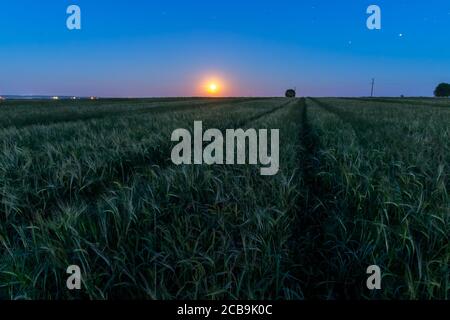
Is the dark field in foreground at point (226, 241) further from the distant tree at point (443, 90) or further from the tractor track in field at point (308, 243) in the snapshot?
the distant tree at point (443, 90)

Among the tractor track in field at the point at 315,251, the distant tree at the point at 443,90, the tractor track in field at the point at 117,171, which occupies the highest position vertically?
the distant tree at the point at 443,90

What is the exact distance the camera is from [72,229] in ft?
7.45

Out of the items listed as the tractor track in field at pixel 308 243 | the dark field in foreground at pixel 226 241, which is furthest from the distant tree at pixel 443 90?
the tractor track in field at pixel 308 243

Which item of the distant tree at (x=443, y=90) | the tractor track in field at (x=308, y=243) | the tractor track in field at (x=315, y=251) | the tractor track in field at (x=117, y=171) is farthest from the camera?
the distant tree at (x=443, y=90)

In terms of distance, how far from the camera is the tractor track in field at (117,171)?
375cm

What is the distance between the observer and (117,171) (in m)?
5.04

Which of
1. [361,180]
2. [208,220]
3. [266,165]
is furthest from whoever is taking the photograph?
[266,165]

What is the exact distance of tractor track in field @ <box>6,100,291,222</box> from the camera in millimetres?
3746

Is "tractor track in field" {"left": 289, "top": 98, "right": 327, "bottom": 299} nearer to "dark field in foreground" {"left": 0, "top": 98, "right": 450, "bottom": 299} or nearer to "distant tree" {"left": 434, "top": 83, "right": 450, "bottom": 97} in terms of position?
"dark field in foreground" {"left": 0, "top": 98, "right": 450, "bottom": 299}

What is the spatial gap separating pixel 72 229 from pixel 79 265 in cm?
35

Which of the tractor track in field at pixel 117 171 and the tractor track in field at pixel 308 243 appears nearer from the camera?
the tractor track in field at pixel 308 243

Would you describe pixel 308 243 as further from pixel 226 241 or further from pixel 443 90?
pixel 443 90
